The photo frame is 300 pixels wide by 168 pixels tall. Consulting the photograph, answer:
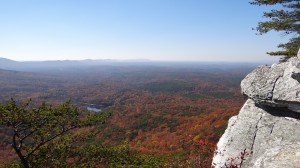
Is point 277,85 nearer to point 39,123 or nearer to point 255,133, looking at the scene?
point 255,133

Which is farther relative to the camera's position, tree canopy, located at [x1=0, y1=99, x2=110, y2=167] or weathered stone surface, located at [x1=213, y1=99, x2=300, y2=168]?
tree canopy, located at [x1=0, y1=99, x2=110, y2=167]

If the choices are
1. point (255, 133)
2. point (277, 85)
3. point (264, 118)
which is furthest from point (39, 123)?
point (277, 85)

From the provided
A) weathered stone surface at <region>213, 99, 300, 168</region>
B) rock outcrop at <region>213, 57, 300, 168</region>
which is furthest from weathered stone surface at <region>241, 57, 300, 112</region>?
weathered stone surface at <region>213, 99, 300, 168</region>

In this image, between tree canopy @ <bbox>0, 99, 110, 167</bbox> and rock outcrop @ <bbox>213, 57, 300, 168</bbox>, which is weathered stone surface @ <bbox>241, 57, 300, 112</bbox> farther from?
tree canopy @ <bbox>0, 99, 110, 167</bbox>

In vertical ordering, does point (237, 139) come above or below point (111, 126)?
above

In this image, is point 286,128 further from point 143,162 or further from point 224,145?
point 143,162

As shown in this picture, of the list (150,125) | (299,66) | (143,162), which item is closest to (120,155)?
(143,162)
